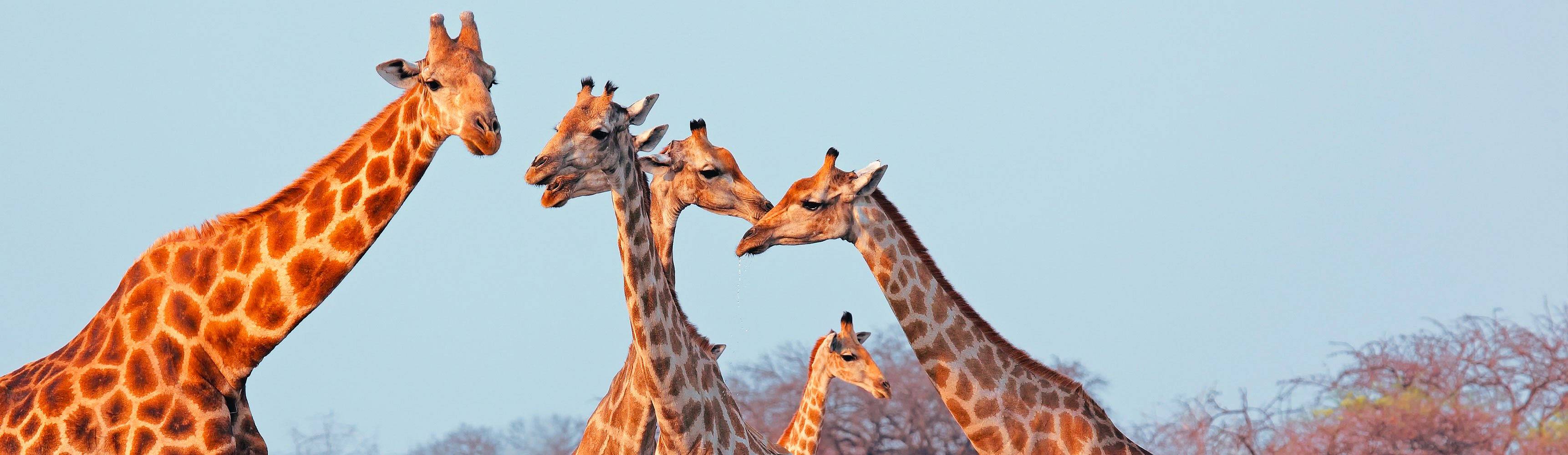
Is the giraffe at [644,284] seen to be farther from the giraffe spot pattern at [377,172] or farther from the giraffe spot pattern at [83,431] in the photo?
the giraffe spot pattern at [83,431]

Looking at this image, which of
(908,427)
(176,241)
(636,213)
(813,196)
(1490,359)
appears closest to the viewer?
(176,241)

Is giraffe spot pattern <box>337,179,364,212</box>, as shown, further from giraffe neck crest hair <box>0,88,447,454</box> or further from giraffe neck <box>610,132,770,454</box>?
giraffe neck <box>610,132,770,454</box>

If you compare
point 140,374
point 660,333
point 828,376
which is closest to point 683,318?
point 660,333

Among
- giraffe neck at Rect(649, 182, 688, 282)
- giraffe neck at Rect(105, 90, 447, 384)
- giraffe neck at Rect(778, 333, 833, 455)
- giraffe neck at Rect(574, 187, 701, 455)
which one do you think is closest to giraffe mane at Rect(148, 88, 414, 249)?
giraffe neck at Rect(105, 90, 447, 384)

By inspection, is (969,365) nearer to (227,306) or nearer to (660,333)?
(660,333)

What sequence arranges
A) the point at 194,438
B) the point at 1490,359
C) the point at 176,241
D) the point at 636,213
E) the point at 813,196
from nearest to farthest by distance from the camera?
1. the point at 194,438
2. the point at 176,241
3. the point at 636,213
4. the point at 813,196
5. the point at 1490,359

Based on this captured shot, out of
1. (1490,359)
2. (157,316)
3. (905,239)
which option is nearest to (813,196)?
(905,239)

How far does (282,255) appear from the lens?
686cm

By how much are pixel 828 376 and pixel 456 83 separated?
6675 mm

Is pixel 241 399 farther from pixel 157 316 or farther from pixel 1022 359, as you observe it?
pixel 1022 359

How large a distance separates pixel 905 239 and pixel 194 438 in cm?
386

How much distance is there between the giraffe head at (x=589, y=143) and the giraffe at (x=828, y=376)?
483 cm

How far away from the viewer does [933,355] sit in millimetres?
9016

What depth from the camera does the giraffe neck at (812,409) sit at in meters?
12.3
